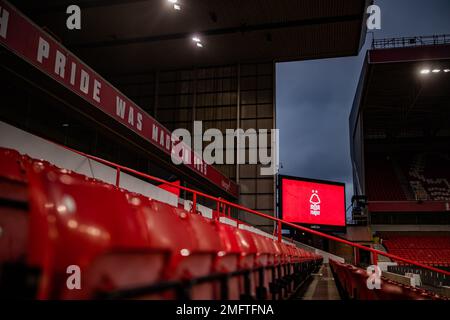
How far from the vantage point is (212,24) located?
10664 millimetres

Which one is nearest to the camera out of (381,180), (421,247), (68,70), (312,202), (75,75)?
(68,70)

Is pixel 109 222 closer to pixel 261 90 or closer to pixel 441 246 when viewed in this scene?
pixel 261 90

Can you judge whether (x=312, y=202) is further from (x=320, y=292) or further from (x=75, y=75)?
(x=75, y=75)

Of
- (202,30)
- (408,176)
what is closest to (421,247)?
(408,176)

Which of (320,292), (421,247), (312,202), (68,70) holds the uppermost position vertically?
(68,70)

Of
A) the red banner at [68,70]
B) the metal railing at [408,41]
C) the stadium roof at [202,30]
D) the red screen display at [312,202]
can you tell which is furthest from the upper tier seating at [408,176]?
the red banner at [68,70]

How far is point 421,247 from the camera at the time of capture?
1419 centimetres

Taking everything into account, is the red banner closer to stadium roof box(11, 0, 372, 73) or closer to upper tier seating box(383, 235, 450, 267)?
stadium roof box(11, 0, 372, 73)

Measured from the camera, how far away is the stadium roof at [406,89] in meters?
12.0

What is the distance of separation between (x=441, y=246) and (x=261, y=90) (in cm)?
866

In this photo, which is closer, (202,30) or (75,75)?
(75,75)

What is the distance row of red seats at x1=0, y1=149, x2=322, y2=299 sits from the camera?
0.77 m

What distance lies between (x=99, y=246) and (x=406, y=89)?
1532 cm

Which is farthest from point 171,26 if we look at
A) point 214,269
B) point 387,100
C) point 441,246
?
point 441,246
